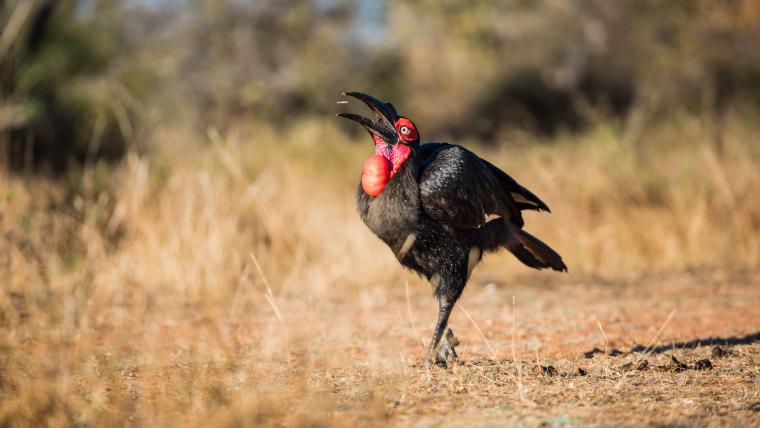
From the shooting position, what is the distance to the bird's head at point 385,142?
142 inches

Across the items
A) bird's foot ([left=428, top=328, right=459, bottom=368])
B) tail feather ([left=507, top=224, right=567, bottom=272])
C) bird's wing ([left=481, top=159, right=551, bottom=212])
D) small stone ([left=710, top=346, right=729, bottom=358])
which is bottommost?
bird's foot ([left=428, top=328, right=459, bottom=368])

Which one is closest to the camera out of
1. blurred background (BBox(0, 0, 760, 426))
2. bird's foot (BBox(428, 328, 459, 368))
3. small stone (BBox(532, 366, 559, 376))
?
small stone (BBox(532, 366, 559, 376))

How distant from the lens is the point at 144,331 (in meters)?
4.45

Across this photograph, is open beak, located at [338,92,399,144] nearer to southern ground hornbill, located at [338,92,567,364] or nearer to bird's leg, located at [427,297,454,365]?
southern ground hornbill, located at [338,92,567,364]

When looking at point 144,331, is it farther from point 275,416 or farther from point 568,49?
point 568,49

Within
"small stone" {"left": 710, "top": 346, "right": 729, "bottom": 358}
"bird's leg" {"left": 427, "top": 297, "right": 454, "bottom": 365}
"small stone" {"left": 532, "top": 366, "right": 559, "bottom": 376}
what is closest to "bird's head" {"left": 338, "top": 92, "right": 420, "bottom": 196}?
"bird's leg" {"left": 427, "top": 297, "right": 454, "bottom": 365}

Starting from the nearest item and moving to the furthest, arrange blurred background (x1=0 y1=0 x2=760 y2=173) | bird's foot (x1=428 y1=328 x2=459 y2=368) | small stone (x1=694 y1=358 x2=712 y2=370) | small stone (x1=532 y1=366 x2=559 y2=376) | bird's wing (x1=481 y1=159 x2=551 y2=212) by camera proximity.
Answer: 1. small stone (x1=532 y1=366 x2=559 y2=376)
2. small stone (x1=694 y1=358 x2=712 y2=370)
3. bird's foot (x1=428 y1=328 x2=459 y2=368)
4. bird's wing (x1=481 y1=159 x2=551 y2=212)
5. blurred background (x1=0 y1=0 x2=760 y2=173)

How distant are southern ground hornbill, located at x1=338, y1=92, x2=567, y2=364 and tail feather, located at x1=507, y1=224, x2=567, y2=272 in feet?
0.50

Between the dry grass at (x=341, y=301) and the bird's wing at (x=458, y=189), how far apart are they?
0.55m

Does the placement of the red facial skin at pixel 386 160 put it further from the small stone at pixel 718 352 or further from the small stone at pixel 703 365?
the small stone at pixel 718 352

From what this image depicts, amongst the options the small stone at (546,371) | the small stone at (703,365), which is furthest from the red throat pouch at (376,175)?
the small stone at (703,365)

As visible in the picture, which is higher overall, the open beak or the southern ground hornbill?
the open beak

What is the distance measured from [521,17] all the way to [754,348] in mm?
17322

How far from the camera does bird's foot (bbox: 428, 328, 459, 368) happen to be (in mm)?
3520
